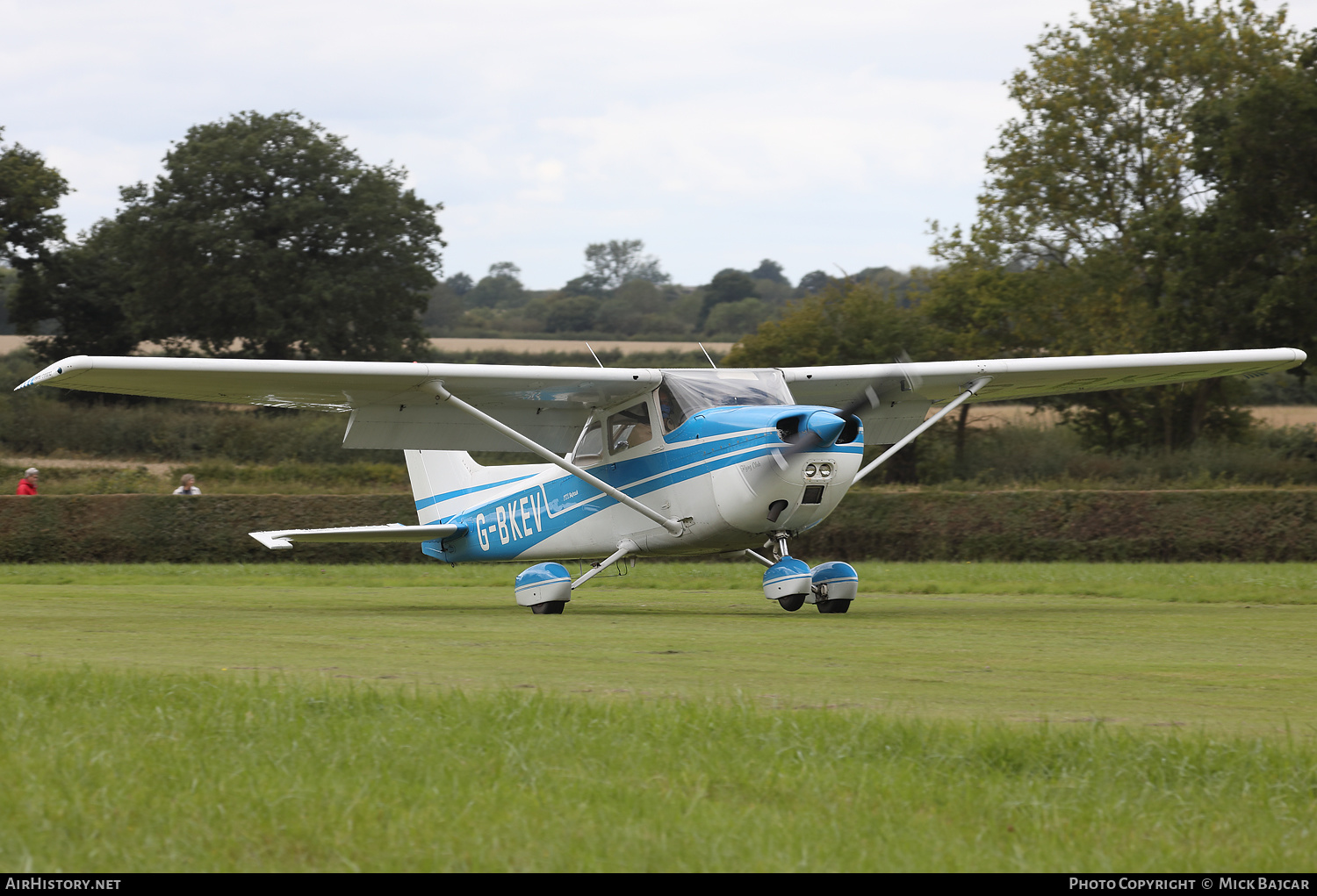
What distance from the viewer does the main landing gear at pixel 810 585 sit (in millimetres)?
12359

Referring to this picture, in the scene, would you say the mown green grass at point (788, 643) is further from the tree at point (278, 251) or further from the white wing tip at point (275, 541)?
the tree at point (278, 251)

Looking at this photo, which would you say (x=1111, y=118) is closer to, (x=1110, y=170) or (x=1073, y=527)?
(x=1110, y=170)

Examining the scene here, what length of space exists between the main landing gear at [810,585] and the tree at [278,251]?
4108cm

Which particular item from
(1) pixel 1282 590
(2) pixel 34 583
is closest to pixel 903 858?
(1) pixel 1282 590

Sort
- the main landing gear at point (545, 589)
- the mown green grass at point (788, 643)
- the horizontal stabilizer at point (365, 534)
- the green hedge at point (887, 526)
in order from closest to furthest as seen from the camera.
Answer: the mown green grass at point (788, 643) → the main landing gear at point (545, 589) → the horizontal stabilizer at point (365, 534) → the green hedge at point (887, 526)

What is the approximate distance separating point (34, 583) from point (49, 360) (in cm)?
4242

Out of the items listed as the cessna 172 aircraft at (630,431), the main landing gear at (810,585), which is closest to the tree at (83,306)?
the cessna 172 aircraft at (630,431)

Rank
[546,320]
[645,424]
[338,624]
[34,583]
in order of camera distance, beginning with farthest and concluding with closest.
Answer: [546,320] → [34,583] → [645,424] → [338,624]

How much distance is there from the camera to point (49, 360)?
5688 centimetres

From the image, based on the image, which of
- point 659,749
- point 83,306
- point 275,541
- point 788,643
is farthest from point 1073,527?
point 83,306

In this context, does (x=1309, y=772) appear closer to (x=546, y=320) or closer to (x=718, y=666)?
(x=718, y=666)

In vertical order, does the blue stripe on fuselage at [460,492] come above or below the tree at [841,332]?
below

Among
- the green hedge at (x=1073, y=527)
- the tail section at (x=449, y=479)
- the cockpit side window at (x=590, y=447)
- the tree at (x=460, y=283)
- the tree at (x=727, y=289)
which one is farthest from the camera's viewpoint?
the tree at (x=460, y=283)

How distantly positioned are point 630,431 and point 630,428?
0.04 m
